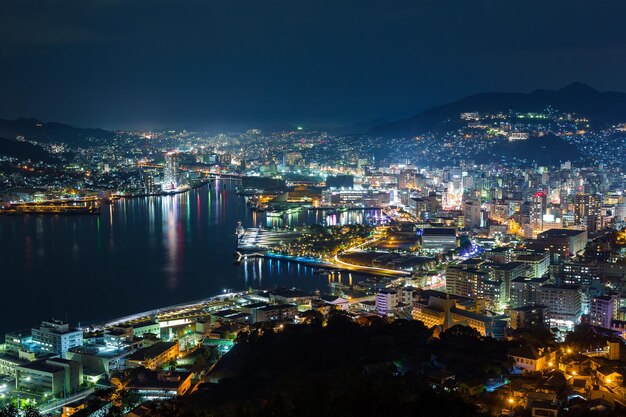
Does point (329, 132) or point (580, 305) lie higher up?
point (329, 132)

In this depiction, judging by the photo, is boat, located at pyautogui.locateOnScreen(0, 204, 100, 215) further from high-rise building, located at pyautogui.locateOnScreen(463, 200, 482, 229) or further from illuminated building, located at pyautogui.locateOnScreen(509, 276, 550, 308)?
illuminated building, located at pyautogui.locateOnScreen(509, 276, 550, 308)

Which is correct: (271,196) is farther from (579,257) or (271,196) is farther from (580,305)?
(580,305)

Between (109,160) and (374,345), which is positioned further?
(109,160)

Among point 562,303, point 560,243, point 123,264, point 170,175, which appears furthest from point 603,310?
point 170,175

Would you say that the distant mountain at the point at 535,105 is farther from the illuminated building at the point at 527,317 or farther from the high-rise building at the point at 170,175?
the illuminated building at the point at 527,317

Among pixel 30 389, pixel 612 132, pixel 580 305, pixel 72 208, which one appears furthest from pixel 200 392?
pixel 612 132
